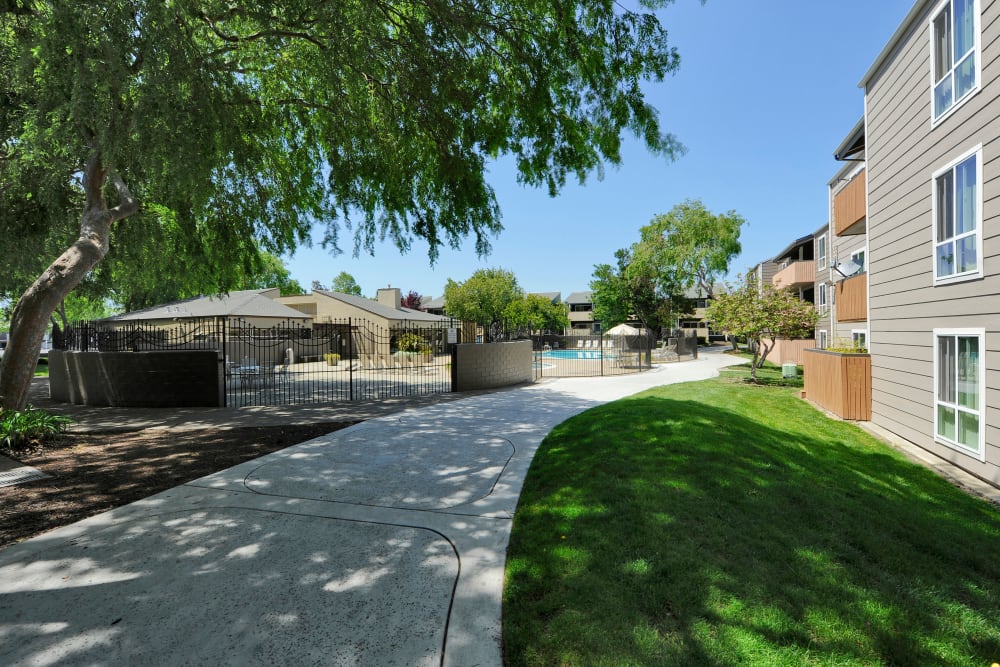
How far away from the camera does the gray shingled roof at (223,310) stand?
2550 centimetres

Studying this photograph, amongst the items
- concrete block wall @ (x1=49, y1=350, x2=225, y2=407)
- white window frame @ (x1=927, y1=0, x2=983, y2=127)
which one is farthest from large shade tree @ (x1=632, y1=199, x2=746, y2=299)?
concrete block wall @ (x1=49, y1=350, x2=225, y2=407)

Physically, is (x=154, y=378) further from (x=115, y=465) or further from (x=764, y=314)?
(x=764, y=314)

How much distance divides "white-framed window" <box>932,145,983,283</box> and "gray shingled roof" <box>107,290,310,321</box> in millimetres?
26647

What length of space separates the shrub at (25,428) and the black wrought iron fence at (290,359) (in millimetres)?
3724

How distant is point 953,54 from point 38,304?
54.7ft

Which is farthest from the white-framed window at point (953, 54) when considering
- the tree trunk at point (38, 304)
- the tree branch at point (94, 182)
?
the tree branch at point (94, 182)

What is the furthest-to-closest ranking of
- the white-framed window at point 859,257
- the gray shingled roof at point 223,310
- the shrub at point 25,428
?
the gray shingled roof at point 223,310
the white-framed window at point 859,257
the shrub at point 25,428

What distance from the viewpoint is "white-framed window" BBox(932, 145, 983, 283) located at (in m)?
7.09

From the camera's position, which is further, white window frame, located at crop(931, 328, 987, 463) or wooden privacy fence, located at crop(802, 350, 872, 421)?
wooden privacy fence, located at crop(802, 350, 872, 421)

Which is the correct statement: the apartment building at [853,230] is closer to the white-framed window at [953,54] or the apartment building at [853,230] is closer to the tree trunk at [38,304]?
the white-framed window at [953,54]

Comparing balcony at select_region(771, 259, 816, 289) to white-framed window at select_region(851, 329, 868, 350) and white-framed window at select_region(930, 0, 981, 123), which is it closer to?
white-framed window at select_region(851, 329, 868, 350)

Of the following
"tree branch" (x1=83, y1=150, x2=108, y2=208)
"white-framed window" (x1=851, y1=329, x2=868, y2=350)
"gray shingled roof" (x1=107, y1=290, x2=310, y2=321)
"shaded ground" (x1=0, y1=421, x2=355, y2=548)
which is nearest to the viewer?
"shaded ground" (x1=0, y1=421, x2=355, y2=548)

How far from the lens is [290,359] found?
25812 millimetres

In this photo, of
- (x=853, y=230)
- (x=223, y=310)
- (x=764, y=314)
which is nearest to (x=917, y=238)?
(x=853, y=230)
